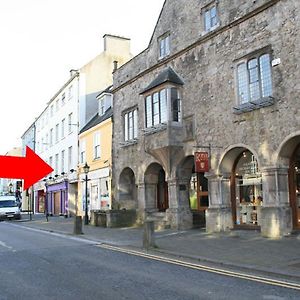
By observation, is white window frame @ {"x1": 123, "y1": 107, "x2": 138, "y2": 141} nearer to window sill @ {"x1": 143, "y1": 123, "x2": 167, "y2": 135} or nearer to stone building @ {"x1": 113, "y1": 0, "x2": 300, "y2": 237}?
stone building @ {"x1": 113, "y1": 0, "x2": 300, "y2": 237}

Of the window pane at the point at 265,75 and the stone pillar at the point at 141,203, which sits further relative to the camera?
the stone pillar at the point at 141,203

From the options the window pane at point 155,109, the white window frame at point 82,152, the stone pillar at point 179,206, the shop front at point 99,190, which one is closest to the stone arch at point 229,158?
the stone pillar at point 179,206

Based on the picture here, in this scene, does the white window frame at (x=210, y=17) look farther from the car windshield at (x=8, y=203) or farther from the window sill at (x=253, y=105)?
the car windshield at (x=8, y=203)

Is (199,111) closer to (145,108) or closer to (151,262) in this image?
(145,108)

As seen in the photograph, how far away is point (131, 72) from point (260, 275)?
1741 cm

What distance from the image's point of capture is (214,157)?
17391 mm

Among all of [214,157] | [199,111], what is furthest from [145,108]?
[214,157]

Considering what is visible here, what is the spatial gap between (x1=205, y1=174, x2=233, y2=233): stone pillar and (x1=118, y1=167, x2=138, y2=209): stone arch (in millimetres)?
8272

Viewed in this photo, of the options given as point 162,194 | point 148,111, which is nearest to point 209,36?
point 148,111

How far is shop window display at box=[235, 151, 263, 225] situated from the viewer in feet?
54.4

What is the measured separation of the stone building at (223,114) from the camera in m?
14.6

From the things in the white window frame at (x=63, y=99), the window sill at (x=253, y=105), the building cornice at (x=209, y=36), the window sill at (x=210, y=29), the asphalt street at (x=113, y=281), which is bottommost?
the asphalt street at (x=113, y=281)

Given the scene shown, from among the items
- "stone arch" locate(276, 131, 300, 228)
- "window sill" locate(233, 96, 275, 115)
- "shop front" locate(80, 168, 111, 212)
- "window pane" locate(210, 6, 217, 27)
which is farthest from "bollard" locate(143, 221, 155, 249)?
"shop front" locate(80, 168, 111, 212)

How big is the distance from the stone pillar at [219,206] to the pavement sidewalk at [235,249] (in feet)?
2.53
